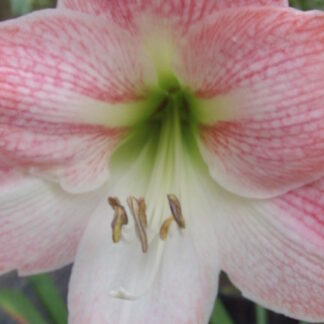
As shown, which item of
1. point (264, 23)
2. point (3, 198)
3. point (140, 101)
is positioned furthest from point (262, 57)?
point (3, 198)

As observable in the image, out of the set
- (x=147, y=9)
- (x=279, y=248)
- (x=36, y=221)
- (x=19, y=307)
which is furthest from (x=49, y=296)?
(x=147, y=9)

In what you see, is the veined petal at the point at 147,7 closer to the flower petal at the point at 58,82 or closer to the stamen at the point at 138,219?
the flower petal at the point at 58,82

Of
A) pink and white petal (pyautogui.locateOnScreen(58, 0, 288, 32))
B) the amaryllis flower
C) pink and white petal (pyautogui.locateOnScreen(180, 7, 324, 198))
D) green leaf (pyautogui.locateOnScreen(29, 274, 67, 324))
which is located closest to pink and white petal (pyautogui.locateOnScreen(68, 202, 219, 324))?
the amaryllis flower

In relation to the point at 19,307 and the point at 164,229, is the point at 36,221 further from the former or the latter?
the point at 19,307

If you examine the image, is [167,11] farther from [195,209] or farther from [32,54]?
[195,209]

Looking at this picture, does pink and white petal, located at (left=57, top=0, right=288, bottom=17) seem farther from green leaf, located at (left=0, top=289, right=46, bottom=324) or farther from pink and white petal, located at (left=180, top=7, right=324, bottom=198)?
green leaf, located at (left=0, top=289, right=46, bottom=324)

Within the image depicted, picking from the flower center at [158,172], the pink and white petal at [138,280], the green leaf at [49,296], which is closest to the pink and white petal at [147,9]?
the flower center at [158,172]
